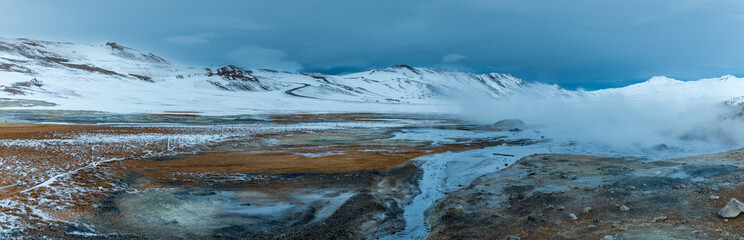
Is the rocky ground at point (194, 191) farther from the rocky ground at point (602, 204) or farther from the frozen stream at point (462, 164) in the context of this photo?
the rocky ground at point (602, 204)

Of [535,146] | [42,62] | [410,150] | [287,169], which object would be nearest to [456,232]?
[287,169]

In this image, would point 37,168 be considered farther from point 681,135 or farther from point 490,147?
point 681,135

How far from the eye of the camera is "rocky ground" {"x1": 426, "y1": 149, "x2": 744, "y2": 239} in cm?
998

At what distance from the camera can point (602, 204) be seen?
12617 millimetres

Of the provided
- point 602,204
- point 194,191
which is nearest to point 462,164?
point 602,204

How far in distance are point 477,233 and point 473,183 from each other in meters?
7.97

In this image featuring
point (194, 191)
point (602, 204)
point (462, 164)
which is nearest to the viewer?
point (602, 204)

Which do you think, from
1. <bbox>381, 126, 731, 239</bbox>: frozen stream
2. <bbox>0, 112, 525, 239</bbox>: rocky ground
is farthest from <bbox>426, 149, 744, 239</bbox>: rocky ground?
<bbox>0, 112, 525, 239</bbox>: rocky ground

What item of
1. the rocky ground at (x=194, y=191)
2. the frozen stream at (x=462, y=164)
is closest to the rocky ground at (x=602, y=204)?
the frozen stream at (x=462, y=164)

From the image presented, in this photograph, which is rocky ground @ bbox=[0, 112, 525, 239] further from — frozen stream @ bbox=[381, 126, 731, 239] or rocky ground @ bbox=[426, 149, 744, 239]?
rocky ground @ bbox=[426, 149, 744, 239]

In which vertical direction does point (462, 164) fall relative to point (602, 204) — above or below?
below

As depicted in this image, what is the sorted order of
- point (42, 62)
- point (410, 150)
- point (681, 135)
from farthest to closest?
point (42, 62) → point (681, 135) → point (410, 150)

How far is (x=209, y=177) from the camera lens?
1964cm

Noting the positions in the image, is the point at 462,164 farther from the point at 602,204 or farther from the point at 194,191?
the point at 194,191
